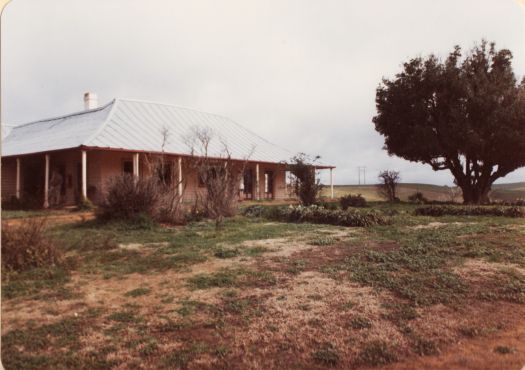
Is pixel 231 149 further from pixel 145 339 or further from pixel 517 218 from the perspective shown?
pixel 145 339

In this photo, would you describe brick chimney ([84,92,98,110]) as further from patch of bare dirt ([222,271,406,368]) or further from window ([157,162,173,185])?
patch of bare dirt ([222,271,406,368])

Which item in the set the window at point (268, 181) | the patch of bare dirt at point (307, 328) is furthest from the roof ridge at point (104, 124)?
the patch of bare dirt at point (307, 328)

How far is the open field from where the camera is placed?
328 centimetres

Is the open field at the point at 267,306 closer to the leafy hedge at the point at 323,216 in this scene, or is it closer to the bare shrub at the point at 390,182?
the leafy hedge at the point at 323,216

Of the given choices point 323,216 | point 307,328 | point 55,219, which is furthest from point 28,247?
point 323,216

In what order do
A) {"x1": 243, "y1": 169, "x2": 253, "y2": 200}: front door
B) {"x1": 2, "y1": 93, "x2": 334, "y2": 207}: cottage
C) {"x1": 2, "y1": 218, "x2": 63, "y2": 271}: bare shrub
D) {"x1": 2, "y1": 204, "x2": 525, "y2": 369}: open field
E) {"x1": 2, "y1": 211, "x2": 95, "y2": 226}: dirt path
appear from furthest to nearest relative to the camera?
{"x1": 243, "y1": 169, "x2": 253, "y2": 200}: front door, {"x1": 2, "y1": 93, "x2": 334, "y2": 207}: cottage, {"x1": 2, "y1": 211, "x2": 95, "y2": 226}: dirt path, {"x1": 2, "y1": 218, "x2": 63, "y2": 271}: bare shrub, {"x1": 2, "y1": 204, "x2": 525, "y2": 369}: open field

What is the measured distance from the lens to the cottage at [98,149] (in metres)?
14.6

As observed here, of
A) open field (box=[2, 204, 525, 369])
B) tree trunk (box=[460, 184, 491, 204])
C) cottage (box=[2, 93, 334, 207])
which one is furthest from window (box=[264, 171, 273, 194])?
open field (box=[2, 204, 525, 369])

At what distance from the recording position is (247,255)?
6.60 metres

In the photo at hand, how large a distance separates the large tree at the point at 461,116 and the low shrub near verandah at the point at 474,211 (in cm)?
549

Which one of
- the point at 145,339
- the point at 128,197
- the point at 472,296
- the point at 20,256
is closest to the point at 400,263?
the point at 472,296

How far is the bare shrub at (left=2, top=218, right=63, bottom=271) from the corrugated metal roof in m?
9.27

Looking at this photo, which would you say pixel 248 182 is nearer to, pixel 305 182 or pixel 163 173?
pixel 305 182

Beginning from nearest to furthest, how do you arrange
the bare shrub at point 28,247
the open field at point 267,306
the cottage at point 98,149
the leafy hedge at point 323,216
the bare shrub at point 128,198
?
the open field at point 267,306 < the bare shrub at point 28,247 < the bare shrub at point 128,198 < the leafy hedge at point 323,216 < the cottage at point 98,149
